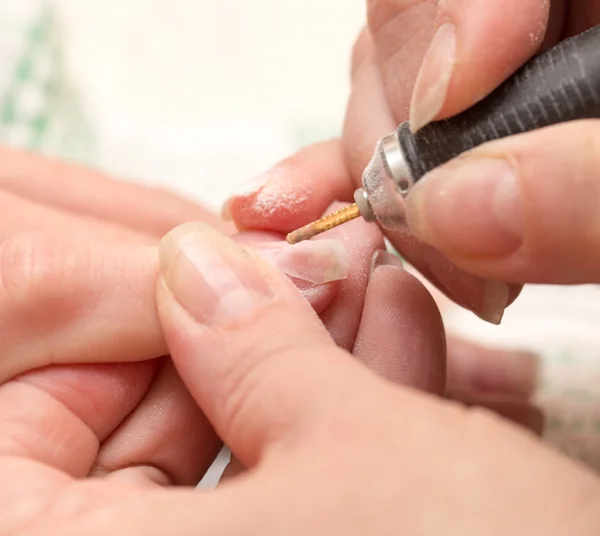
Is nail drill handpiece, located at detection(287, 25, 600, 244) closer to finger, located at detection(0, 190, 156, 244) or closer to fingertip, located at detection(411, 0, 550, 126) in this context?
fingertip, located at detection(411, 0, 550, 126)

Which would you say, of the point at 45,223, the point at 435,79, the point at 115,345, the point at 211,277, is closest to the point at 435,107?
the point at 435,79

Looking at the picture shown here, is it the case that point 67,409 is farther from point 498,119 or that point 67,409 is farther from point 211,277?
point 498,119

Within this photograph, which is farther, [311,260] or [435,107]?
[311,260]

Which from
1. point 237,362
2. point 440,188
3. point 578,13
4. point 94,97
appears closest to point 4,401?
point 237,362

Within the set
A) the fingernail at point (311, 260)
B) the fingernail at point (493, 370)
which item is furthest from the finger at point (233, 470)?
the fingernail at point (493, 370)

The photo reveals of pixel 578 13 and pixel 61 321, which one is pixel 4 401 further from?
pixel 578 13

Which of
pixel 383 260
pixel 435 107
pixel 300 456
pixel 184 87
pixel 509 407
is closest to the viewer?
pixel 300 456

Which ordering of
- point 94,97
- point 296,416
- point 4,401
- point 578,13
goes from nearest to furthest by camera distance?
point 296,416 < point 4,401 < point 578,13 < point 94,97
